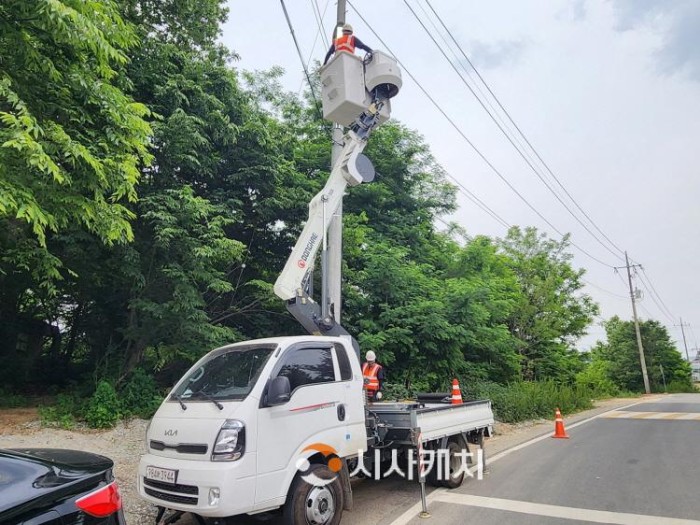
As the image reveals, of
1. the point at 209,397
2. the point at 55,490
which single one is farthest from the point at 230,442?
the point at 55,490

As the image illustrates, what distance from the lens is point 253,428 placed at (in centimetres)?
409

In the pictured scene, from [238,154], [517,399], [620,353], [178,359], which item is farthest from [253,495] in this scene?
[620,353]

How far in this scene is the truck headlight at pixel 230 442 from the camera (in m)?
3.93

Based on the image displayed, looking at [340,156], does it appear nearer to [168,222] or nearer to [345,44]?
[345,44]

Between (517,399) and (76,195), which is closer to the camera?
(76,195)

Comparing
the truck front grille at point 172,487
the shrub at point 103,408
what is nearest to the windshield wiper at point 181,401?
the truck front grille at point 172,487

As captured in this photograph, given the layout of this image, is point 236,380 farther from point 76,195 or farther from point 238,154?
point 238,154

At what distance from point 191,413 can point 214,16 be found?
39.8 ft

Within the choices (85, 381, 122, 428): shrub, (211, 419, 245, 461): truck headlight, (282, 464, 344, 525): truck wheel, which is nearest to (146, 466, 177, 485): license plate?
(211, 419, 245, 461): truck headlight

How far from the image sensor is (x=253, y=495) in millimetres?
3953

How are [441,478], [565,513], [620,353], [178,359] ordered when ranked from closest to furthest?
[565,513] → [441,478] → [178,359] → [620,353]

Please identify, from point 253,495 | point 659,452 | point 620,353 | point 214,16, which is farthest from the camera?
point 620,353

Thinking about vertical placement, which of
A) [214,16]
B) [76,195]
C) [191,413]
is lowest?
[191,413]

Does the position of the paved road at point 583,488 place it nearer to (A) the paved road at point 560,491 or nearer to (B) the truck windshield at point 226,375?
(A) the paved road at point 560,491
